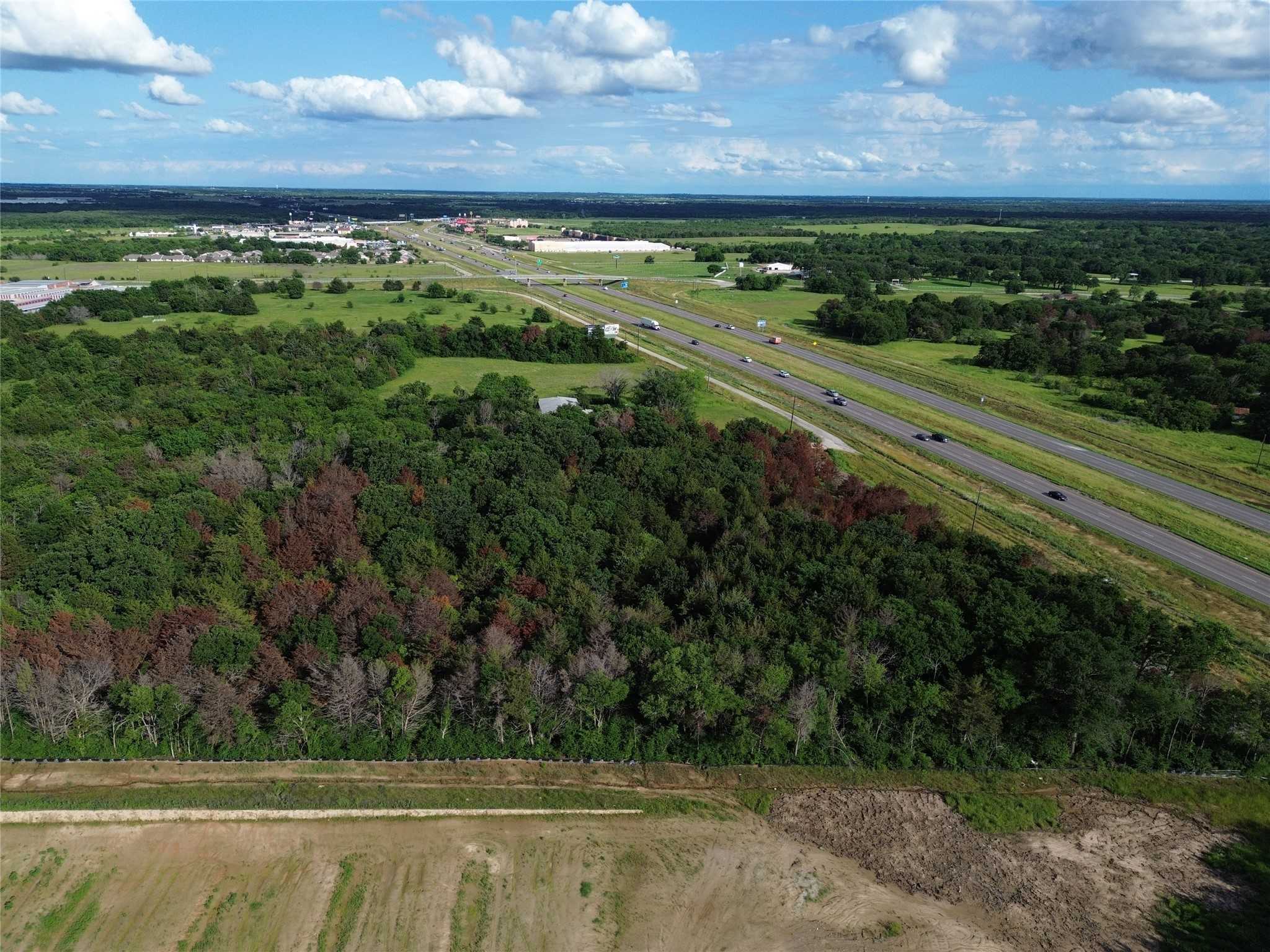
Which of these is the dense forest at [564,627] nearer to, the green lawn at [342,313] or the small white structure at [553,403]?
the small white structure at [553,403]

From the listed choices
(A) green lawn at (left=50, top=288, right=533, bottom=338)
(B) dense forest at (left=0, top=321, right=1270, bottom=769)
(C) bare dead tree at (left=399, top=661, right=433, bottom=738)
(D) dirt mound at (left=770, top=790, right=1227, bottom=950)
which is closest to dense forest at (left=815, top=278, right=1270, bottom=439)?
(B) dense forest at (left=0, top=321, right=1270, bottom=769)

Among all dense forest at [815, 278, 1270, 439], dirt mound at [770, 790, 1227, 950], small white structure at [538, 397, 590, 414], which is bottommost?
dirt mound at [770, 790, 1227, 950]

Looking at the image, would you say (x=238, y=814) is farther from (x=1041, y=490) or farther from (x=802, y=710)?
(x=1041, y=490)

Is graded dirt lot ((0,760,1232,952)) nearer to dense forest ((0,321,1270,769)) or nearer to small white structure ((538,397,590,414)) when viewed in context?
dense forest ((0,321,1270,769))

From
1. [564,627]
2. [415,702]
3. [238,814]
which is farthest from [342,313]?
[238,814]

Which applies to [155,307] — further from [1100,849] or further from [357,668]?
[1100,849]

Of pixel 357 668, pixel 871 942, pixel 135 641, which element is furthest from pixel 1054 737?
pixel 135 641
